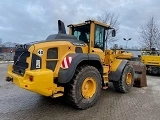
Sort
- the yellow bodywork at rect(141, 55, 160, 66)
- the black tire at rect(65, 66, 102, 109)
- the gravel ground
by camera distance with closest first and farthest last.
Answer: the gravel ground < the black tire at rect(65, 66, 102, 109) < the yellow bodywork at rect(141, 55, 160, 66)

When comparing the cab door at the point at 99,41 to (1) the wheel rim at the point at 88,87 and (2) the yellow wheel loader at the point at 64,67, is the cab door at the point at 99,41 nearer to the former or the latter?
(2) the yellow wheel loader at the point at 64,67

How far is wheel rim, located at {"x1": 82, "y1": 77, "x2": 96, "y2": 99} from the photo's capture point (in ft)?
19.4

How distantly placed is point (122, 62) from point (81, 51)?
247 centimetres

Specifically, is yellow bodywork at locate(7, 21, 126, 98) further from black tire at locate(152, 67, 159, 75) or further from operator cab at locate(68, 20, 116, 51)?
black tire at locate(152, 67, 159, 75)

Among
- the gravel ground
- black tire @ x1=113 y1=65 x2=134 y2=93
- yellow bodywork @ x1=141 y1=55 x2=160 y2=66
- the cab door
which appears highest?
the cab door

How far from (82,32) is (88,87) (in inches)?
74.9

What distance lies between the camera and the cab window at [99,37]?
6916 millimetres

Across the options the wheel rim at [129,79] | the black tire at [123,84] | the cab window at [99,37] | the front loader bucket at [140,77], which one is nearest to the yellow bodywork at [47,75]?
the cab window at [99,37]

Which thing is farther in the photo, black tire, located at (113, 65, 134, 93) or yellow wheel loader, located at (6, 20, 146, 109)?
black tire, located at (113, 65, 134, 93)

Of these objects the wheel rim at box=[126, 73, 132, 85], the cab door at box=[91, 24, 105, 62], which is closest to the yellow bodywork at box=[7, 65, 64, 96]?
the cab door at box=[91, 24, 105, 62]

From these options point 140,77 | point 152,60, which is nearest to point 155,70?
point 152,60

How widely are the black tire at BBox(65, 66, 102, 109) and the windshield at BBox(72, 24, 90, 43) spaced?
3.90ft

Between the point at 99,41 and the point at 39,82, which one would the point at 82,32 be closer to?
the point at 99,41

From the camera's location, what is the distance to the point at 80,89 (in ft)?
18.7
